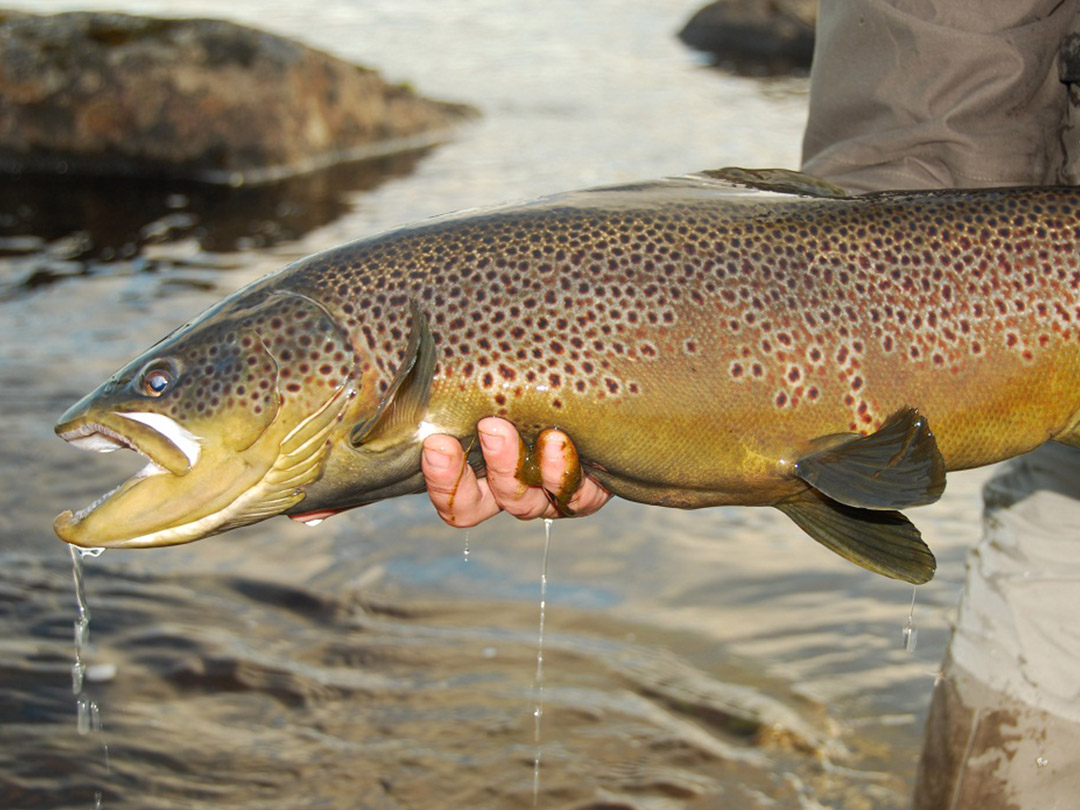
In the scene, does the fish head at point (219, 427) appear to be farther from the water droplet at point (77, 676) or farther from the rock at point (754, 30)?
the rock at point (754, 30)

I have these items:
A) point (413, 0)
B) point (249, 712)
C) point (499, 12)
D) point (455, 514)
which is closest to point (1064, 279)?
point (455, 514)

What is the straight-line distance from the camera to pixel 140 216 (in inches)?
415

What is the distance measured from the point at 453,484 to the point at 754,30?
714 inches

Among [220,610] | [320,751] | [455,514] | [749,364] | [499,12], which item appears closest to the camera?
[749,364]

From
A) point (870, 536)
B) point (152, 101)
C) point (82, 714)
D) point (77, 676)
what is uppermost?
point (870, 536)

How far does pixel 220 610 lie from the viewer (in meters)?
5.05

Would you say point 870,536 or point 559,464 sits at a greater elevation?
point 559,464

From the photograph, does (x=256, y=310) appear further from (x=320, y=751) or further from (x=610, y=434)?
(x=320, y=751)

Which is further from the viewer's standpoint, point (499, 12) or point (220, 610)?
point (499, 12)

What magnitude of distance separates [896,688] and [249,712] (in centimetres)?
230

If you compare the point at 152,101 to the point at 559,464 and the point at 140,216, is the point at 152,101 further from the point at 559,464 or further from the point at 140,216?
the point at 559,464

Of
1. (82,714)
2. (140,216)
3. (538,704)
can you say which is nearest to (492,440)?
(538,704)

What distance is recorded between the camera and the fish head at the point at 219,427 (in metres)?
2.92

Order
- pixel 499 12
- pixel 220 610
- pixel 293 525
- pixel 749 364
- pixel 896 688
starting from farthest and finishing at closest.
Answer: pixel 499 12
pixel 293 525
pixel 220 610
pixel 896 688
pixel 749 364
